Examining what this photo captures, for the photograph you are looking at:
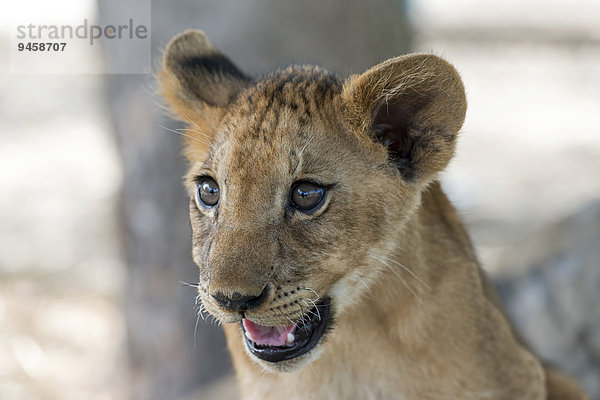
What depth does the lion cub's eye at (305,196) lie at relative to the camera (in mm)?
3553

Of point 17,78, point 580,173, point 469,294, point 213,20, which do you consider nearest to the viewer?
point 469,294

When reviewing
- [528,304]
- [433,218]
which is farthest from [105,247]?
[433,218]

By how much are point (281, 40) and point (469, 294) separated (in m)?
3.49

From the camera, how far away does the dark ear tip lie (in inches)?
171

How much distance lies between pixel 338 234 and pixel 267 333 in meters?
0.53

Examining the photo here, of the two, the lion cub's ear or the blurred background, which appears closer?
the lion cub's ear

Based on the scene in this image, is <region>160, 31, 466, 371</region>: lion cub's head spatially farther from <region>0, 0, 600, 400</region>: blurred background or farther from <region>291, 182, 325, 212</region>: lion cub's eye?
<region>0, 0, 600, 400</region>: blurred background

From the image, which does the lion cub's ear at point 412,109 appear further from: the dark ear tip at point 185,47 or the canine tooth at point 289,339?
the dark ear tip at point 185,47

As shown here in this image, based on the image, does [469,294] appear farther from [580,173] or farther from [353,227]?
[580,173]

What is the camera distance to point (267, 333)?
3.66m

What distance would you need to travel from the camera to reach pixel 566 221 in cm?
732

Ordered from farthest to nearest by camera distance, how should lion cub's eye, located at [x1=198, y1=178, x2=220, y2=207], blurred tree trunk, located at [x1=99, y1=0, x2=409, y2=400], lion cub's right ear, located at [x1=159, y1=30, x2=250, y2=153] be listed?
blurred tree trunk, located at [x1=99, y1=0, x2=409, y2=400], lion cub's right ear, located at [x1=159, y1=30, x2=250, y2=153], lion cub's eye, located at [x1=198, y1=178, x2=220, y2=207]

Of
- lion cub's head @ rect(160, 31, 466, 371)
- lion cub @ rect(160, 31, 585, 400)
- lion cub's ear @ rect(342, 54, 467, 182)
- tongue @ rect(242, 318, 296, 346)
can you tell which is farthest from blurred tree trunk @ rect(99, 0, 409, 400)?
tongue @ rect(242, 318, 296, 346)

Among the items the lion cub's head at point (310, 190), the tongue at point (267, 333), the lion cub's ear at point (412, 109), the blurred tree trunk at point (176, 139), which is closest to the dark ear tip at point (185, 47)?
the lion cub's head at point (310, 190)
